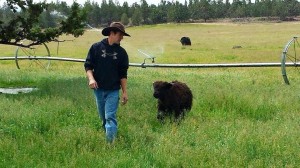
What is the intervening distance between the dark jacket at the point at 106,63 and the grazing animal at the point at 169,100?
5.46 feet

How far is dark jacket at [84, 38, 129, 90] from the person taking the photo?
6.67 meters

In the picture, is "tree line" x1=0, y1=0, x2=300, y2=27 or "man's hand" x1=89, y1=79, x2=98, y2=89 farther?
"tree line" x1=0, y1=0, x2=300, y2=27

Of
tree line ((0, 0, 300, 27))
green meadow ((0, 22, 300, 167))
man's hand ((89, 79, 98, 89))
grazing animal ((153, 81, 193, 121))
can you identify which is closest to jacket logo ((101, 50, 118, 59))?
man's hand ((89, 79, 98, 89))

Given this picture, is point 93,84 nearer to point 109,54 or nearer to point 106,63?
point 106,63

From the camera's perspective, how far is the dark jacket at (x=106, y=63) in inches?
263

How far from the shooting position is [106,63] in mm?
6680

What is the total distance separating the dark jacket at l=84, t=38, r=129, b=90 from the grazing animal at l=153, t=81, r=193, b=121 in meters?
1.67

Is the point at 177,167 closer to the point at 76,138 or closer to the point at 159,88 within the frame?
the point at 76,138

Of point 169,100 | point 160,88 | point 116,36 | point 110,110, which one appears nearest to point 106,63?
point 116,36

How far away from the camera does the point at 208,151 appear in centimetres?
609

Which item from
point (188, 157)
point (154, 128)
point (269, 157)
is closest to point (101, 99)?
point (154, 128)

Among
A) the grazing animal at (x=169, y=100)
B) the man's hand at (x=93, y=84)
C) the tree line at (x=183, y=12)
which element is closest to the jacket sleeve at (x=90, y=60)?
the man's hand at (x=93, y=84)

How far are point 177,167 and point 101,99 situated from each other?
6.23ft

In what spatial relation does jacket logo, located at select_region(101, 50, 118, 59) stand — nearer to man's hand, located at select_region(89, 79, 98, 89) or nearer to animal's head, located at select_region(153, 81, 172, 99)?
man's hand, located at select_region(89, 79, 98, 89)
